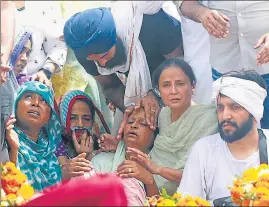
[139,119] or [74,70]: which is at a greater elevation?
[74,70]

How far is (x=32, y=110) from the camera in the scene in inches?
136

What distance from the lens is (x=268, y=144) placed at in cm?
332

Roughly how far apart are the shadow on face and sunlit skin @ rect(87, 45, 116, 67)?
50 cm

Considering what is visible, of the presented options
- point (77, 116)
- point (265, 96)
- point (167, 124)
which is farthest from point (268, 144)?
point (77, 116)

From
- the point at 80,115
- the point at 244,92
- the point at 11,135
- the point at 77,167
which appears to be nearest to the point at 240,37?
the point at 244,92

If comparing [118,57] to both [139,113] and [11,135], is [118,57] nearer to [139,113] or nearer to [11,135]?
[139,113]

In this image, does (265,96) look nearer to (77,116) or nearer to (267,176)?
(267,176)

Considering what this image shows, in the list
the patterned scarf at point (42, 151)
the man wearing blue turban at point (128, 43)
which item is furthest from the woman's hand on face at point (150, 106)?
the patterned scarf at point (42, 151)

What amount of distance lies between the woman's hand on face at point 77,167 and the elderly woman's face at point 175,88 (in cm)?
43

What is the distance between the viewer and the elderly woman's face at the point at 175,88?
3.42 meters

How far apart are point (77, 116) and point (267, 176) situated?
3.11 feet

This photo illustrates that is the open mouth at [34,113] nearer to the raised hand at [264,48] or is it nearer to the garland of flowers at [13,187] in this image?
the garland of flowers at [13,187]

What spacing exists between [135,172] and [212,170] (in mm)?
324

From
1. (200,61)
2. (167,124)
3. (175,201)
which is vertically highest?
(200,61)
